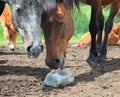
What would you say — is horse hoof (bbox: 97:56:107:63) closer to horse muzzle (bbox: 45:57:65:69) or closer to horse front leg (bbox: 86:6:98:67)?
horse front leg (bbox: 86:6:98:67)

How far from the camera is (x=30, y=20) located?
14.7ft

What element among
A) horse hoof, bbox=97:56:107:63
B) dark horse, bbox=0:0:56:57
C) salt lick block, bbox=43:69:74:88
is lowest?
horse hoof, bbox=97:56:107:63

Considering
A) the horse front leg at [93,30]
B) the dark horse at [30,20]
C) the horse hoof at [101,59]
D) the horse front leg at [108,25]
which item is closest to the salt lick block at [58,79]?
the dark horse at [30,20]

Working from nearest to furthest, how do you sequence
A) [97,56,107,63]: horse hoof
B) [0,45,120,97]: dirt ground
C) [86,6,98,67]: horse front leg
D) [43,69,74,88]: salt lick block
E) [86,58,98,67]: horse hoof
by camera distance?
1. [0,45,120,97]: dirt ground
2. [43,69,74,88]: salt lick block
3. [86,58,98,67]: horse hoof
4. [86,6,98,67]: horse front leg
5. [97,56,107,63]: horse hoof

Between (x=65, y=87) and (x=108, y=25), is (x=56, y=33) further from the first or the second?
(x=108, y=25)

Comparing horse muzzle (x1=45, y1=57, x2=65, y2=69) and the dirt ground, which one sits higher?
horse muzzle (x1=45, y1=57, x2=65, y2=69)

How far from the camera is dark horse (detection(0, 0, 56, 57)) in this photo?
14.2 feet

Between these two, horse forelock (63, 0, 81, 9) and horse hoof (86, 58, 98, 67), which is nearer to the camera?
horse forelock (63, 0, 81, 9)

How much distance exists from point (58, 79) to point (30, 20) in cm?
102

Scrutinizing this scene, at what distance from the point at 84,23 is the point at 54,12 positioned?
778 cm

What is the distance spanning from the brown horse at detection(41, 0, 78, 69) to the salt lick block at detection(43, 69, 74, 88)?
8.9 inches

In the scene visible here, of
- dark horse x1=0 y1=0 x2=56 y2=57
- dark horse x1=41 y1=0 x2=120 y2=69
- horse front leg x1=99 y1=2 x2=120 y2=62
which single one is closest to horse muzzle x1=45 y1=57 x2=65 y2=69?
dark horse x1=41 y1=0 x2=120 y2=69

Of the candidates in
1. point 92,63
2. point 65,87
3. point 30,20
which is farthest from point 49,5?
point 92,63

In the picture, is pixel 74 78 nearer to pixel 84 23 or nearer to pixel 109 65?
pixel 109 65
